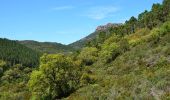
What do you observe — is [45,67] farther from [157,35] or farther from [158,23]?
[158,23]

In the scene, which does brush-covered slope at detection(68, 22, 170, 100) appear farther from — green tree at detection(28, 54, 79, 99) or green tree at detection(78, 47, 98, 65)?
green tree at detection(78, 47, 98, 65)

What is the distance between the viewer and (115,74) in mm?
72500

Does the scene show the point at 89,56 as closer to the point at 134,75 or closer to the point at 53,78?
the point at 53,78

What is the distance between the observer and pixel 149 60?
69312mm

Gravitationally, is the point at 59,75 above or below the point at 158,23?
below

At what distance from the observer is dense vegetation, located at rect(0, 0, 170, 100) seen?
28233 mm

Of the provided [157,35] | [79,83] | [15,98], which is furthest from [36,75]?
[157,35]

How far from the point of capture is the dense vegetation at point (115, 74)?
1112 inches

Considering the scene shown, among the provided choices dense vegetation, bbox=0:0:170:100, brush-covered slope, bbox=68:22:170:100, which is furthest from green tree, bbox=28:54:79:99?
brush-covered slope, bbox=68:22:170:100

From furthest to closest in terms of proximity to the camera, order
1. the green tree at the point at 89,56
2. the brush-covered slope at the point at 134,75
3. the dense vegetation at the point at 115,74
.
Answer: the green tree at the point at 89,56
the dense vegetation at the point at 115,74
the brush-covered slope at the point at 134,75

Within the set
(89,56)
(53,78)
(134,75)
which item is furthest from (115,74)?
(89,56)

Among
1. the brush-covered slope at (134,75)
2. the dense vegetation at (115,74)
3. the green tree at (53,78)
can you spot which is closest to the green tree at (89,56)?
the dense vegetation at (115,74)

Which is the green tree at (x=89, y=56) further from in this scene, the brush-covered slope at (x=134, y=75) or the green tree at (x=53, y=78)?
the green tree at (x=53, y=78)

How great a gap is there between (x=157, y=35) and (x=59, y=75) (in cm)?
4355
